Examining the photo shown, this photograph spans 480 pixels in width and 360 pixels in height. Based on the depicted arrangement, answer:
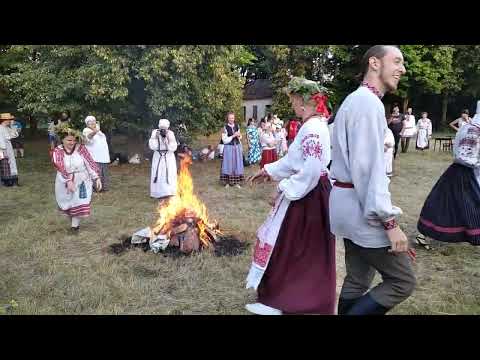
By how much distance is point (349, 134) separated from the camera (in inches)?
101

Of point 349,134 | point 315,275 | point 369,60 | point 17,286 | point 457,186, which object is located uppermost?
point 369,60

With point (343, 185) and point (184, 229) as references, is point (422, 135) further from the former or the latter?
point (343, 185)

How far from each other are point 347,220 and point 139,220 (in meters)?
5.21

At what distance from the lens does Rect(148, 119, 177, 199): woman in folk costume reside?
7.93 m

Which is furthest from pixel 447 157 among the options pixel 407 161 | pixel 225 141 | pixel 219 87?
pixel 225 141

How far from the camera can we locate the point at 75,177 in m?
6.41

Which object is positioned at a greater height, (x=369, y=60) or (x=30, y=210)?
(x=369, y=60)

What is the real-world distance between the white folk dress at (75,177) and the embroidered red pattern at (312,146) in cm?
403

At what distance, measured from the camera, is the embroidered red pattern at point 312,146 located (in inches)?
138

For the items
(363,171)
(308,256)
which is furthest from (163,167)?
(363,171)

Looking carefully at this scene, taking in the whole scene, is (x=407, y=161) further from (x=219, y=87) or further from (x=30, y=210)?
(x=30, y=210)

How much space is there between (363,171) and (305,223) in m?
1.20

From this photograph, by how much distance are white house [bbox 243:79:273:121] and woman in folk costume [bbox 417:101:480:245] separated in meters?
33.6

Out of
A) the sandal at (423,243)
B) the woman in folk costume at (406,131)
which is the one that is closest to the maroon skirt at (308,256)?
the sandal at (423,243)
